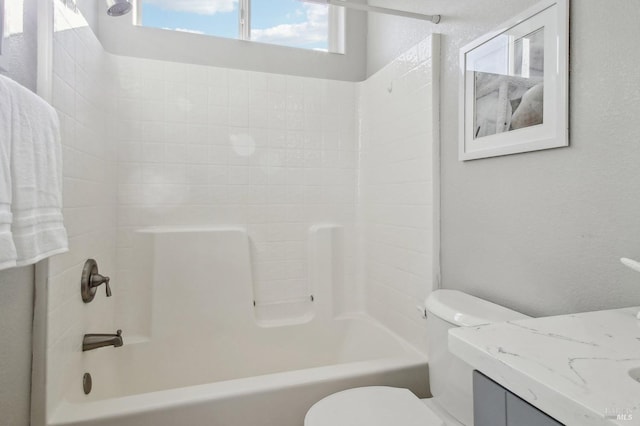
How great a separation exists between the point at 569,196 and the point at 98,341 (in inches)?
73.6

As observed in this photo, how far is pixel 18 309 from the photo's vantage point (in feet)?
3.50

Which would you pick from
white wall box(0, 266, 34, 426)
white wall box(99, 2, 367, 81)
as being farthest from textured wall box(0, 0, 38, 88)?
white wall box(99, 2, 367, 81)

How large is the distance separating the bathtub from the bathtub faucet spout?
6 cm

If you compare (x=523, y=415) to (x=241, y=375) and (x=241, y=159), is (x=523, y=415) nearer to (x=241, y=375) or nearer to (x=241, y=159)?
(x=241, y=375)

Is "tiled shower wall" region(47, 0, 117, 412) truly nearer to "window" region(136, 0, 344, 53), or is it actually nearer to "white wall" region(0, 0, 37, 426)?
"white wall" region(0, 0, 37, 426)

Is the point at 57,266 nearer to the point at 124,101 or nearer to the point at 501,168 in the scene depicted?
the point at 124,101

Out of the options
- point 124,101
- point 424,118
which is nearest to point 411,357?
point 424,118

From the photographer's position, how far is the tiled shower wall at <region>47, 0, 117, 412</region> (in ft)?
4.00

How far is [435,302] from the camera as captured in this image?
50.5 inches

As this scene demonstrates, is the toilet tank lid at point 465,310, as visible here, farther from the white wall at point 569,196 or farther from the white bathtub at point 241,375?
the white bathtub at point 241,375

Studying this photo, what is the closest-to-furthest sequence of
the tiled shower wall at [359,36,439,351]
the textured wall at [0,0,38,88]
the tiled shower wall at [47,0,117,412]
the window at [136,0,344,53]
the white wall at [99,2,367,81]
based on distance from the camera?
the textured wall at [0,0,38,88] < the tiled shower wall at [47,0,117,412] < the tiled shower wall at [359,36,439,351] < the white wall at [99,2,367,81] < the window at [136,0,344,53]

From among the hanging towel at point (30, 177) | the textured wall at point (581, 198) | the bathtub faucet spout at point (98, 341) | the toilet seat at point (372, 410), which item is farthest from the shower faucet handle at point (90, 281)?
the textured wall at point (581, 198)

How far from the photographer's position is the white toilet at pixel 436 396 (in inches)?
43.4

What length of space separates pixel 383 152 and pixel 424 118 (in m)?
0.41
